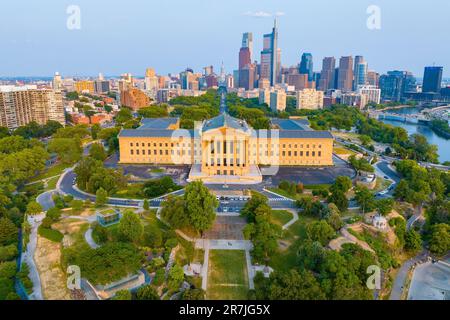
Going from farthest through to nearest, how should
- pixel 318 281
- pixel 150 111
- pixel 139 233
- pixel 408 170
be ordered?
pixel 150 111 → pixel 408 170 → pixel 139 233 → pixel 318 281

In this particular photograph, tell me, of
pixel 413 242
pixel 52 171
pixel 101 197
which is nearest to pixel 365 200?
pixel 413 242

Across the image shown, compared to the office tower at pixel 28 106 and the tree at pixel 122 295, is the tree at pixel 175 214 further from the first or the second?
the office tower at pixel 28 106

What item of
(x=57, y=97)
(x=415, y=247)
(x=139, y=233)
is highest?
(x=57, y=97)

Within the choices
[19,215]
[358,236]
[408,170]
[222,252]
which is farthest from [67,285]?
[408,170]

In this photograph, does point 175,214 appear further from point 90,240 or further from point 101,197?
point 101,197

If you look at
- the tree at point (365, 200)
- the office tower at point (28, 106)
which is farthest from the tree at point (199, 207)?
the office tower at point (28, 106)
